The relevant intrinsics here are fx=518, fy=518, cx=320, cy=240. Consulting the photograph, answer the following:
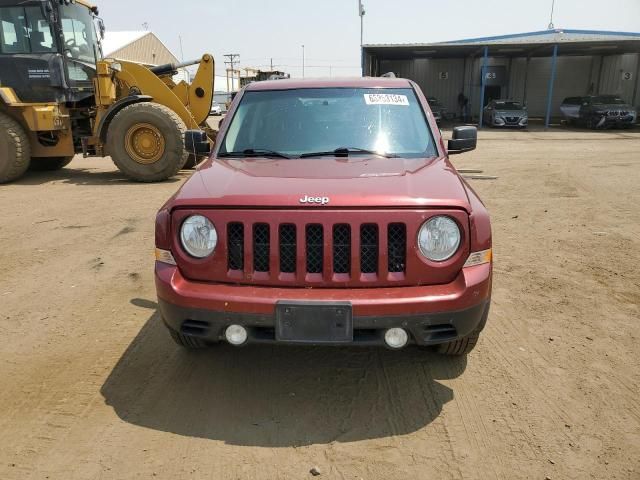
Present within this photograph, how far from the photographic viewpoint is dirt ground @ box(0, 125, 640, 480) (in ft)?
8.29

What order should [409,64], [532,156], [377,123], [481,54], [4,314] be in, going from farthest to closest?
[409,64] < [481,54] < [532,156] < [4,314] < [377,123]

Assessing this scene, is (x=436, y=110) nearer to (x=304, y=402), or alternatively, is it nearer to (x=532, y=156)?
(x=532, y=156)

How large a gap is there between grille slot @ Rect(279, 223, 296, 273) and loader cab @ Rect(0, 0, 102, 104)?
30.2 feet

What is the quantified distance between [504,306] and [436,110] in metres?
25.6

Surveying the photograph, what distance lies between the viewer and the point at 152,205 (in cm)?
822

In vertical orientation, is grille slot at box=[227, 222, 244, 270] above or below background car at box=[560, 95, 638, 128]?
above

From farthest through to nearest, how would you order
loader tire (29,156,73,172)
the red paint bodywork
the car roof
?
1. loader tire (29,156,73,172)
2. the car roof
3. the red paint bodywork

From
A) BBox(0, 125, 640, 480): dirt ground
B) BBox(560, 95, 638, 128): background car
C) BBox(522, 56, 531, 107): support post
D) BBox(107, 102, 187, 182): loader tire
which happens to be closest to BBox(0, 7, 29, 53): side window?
BBox(107, 102, 187, 182): loader tire

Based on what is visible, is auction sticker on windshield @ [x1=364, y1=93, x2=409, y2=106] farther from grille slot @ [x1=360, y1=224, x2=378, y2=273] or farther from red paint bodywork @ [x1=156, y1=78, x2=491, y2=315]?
grille slot @ [x1=360, y1=224, x2=378, y2=273]

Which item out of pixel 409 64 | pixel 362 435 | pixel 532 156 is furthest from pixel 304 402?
pixel 409 64

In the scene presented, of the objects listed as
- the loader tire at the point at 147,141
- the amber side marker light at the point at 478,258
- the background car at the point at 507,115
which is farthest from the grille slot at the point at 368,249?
the background car at the point at 507,115

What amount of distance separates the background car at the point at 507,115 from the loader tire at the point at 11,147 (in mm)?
21785

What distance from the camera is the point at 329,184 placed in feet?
9.43

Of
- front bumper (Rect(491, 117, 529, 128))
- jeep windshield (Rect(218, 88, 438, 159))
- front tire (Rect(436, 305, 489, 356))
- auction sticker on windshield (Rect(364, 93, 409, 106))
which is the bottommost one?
front bumper (Rect(491, 117, 529, 128))
